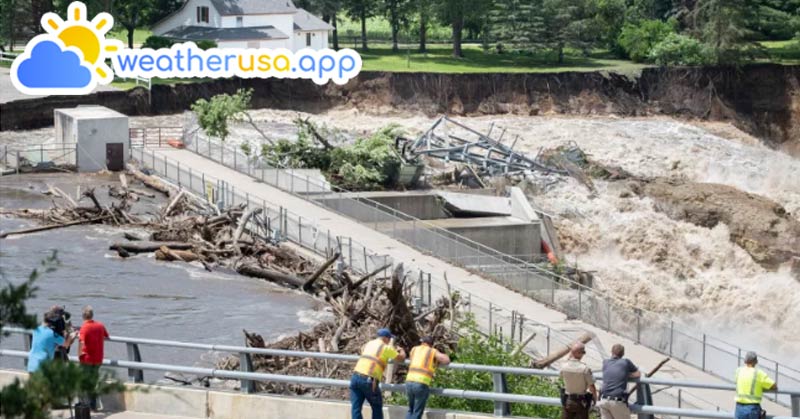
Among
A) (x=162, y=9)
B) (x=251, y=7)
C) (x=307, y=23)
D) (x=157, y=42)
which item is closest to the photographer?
(x=157, y=42)

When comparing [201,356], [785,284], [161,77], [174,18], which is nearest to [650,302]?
[785,284]

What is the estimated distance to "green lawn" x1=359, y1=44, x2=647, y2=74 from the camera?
3435 inches

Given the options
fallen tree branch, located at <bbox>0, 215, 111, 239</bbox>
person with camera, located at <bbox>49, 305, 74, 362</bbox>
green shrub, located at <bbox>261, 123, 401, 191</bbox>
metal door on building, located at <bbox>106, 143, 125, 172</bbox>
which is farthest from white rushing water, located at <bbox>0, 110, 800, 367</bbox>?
person with camera, located at <bbox>49, 305, 74, 362</bbox>

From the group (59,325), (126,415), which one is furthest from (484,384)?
(59,325)

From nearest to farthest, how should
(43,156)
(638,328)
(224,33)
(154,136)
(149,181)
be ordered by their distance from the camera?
(638,328) < (149,181) < (43,156) < (154,136) < (224,33)

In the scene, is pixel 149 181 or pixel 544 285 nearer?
pixel 544 285

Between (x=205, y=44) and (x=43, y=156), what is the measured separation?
29.1 m

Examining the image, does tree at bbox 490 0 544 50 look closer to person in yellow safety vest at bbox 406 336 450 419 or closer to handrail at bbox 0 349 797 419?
handrail at bbox 0 349 797 419

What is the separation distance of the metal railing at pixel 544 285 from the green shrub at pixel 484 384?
6271 mm

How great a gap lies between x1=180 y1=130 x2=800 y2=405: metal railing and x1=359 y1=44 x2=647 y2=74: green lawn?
3515 centimetres

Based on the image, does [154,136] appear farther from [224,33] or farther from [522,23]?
[522,23]

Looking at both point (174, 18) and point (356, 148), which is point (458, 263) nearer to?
point (356, 148)

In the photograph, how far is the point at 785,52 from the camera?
3701 inches

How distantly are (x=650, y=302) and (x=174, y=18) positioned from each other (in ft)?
168
